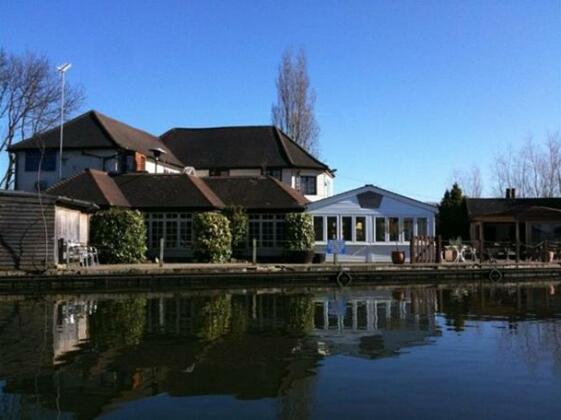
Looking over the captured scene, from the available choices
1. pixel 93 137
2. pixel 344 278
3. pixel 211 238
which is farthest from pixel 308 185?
pixel 344 278

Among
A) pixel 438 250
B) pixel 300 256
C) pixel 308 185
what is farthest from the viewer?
pixel 308 185

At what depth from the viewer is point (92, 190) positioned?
100 ft

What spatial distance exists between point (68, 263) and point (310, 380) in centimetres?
1930

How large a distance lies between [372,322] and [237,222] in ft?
54.7

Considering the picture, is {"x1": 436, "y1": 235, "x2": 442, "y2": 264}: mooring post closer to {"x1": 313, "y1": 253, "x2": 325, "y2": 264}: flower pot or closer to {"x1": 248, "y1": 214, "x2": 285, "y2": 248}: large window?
{"x1": 313, "y1": 253, "x2": 325, "y2": 264}: flower pot

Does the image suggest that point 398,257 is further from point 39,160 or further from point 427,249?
point 39,160

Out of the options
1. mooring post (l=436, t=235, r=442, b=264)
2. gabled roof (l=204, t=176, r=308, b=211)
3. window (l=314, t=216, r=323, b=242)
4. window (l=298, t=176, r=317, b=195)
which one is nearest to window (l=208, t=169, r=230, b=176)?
window (l=298, t=176, r=317, b=195)

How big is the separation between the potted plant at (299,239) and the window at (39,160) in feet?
51.4

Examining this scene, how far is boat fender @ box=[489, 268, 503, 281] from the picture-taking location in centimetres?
2738

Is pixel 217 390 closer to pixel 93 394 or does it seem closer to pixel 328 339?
pixel 93 394

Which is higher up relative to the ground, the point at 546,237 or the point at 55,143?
the point at 55,143

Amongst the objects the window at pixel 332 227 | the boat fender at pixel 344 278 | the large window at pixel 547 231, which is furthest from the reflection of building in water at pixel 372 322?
the large window at pixel 547 231

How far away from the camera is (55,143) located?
37.9 m

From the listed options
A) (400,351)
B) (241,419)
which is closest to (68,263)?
(400,351)
